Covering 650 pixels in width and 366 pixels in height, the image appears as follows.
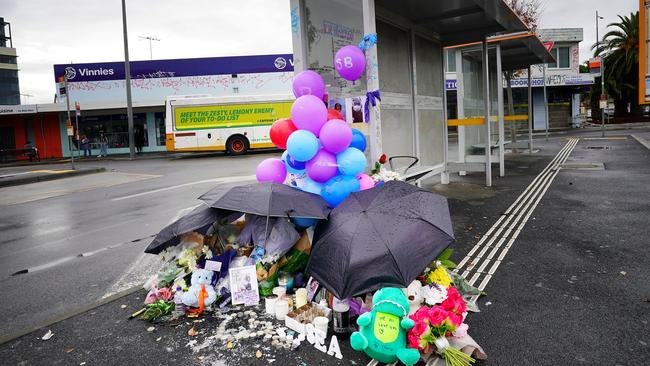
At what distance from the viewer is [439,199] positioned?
3.94 metres

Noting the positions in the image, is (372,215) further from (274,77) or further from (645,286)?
(274,77)

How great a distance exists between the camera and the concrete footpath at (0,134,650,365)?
3199 mm

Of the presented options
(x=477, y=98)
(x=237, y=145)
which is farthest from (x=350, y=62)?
(x=237, y=145)

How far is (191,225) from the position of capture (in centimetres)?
441

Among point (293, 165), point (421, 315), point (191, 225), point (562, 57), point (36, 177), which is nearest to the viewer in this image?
point (421, 315)

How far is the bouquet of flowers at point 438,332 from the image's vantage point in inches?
118

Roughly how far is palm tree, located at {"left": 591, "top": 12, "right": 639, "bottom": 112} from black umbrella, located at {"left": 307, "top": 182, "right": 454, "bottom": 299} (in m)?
44.2

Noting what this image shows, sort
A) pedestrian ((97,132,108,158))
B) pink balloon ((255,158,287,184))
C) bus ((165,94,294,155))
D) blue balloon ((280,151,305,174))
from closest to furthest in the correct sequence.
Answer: blue balloon ((280,151,305,174)) < pink balloon ((255,158,287,184)) < bus ((165,94,294,155)) < pedestrian ((97,132,108,158))

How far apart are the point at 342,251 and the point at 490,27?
23.7ft

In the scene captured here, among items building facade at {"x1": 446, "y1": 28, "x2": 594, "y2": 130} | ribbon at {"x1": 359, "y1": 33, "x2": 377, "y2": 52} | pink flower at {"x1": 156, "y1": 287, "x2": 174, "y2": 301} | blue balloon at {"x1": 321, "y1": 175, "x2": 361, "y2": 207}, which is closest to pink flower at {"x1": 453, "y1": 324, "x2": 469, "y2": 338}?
blue balloon at {"x1": 321, "y1": 175, "x2": 361, "y2": 207}

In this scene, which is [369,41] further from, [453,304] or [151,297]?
[151,297]

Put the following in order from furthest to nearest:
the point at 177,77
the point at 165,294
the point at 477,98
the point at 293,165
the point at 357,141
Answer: the point at 177,77 < the point at 477,98 < the point at 357,141 < the point at 293,165 < the point at 165,294

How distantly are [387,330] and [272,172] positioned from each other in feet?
8.74

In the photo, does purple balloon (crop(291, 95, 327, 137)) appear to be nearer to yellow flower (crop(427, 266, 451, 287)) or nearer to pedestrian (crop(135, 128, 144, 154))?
yellow flower (crop(427, 266, 451, 287))
